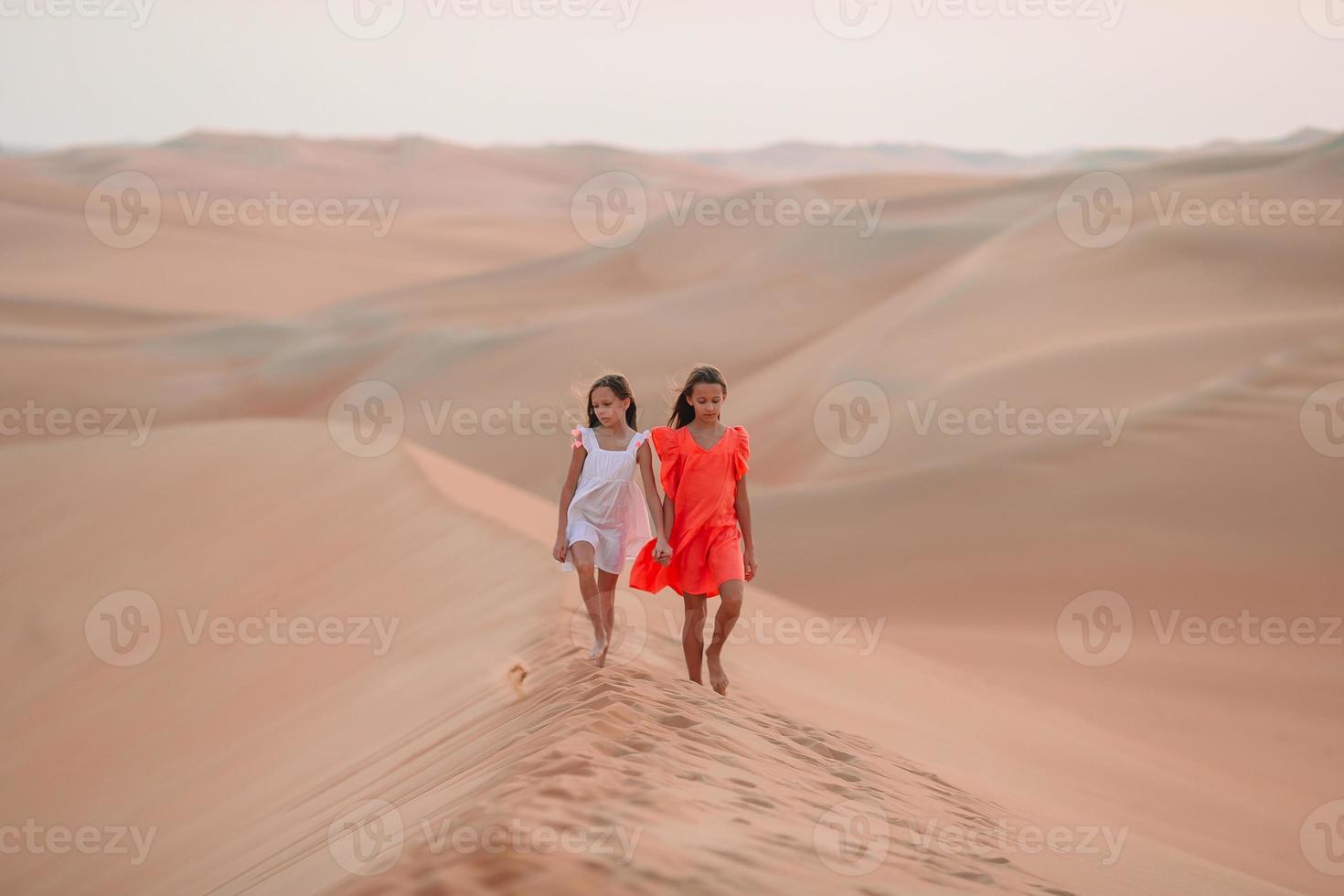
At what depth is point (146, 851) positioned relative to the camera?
5809 millimetres

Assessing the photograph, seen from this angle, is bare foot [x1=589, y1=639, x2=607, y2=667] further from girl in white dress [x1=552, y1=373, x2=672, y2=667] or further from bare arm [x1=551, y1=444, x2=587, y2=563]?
bare arm [x1=551, y1=444, x2=587, y2=563]

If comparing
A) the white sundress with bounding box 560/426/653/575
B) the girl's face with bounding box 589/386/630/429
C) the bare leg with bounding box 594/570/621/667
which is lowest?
the bare leg with bounding box 594/570/621/667

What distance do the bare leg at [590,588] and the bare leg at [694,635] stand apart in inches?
14.7

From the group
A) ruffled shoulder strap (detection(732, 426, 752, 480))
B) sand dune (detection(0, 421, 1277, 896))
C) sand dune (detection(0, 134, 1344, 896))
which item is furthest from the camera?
ruffled shoulder strap (detection(732, 426, 752, 480))

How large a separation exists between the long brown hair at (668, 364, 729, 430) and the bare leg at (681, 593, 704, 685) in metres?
0.75

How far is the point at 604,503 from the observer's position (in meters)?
5.20

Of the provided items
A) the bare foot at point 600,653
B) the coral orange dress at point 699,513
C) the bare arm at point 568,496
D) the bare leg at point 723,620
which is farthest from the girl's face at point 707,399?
the bare foot at point 600,653

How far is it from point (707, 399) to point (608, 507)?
24.2 inches

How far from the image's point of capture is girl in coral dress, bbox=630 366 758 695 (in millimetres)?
5148

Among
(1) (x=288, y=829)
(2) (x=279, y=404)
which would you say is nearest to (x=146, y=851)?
(1) (x=288, y=829)

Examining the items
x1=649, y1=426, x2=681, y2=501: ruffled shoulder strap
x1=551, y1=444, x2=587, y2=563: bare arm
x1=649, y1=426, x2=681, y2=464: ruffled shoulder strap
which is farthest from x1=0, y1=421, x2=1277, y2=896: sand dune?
x1=649, y1=426, x2=681, y2=464: ruffled shoulder strap

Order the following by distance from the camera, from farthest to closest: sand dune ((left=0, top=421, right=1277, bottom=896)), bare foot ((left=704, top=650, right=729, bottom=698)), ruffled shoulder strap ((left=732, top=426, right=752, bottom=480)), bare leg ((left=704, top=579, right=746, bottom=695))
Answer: bare foot ((left=704, top=650, right=729, bottom=698)) → ruffled shoulder strap ((left=732, top=426, right=752, bottom=480)) → bare leg ((left=704, top=579, right=746, bottom=695)) → sand dune ((left=0, top=421, right=1277, bottom=896))

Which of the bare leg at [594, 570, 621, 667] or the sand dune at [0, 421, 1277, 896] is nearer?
the sand dune at [0, 421, 1277, 896]

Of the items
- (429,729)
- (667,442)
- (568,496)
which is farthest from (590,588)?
(429,729)
